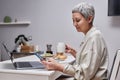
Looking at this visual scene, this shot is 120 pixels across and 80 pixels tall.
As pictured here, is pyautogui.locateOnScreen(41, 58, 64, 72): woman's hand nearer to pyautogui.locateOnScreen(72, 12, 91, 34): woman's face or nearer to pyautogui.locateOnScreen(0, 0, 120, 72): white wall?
pyautogui.locateOnScreen(72, 12, 91, 34): woman's face

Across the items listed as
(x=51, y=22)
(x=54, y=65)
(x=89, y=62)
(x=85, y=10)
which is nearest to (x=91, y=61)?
(x=89, y=62)

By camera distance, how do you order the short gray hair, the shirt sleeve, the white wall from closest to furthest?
1. the shirt sleeve
2. the short gray hair
3. the white wall

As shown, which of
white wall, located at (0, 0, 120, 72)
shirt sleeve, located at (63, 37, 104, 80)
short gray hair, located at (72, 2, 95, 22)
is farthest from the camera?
white wall, located at (0, 0, 120, 72)

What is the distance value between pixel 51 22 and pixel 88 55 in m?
2.24

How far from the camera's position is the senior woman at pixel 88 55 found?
1.36 metres

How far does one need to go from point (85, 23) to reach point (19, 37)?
2293 mm

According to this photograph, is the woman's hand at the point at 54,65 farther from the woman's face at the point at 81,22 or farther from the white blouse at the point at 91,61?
the woman's face at the point at 81,22

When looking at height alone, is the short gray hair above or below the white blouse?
above

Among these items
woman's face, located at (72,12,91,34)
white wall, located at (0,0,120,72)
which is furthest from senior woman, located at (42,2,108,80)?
white wall, located at (0,0,120,72)

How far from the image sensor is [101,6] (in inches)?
128

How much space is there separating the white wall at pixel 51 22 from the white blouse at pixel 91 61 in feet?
6.10

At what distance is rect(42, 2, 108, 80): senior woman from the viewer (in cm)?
136

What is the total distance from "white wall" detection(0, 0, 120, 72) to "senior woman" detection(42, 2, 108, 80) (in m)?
1.83

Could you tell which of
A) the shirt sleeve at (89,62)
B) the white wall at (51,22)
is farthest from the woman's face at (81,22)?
the white wall at (51,22)
